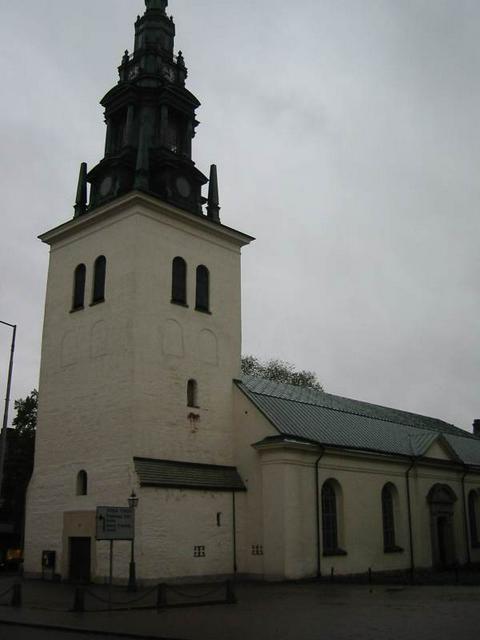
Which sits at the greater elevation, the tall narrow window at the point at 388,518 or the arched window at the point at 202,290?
the arched window at the point at 202,290

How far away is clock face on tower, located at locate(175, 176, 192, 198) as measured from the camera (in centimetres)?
3247

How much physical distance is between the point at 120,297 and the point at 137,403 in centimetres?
463

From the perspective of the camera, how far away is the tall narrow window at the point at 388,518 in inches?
1352

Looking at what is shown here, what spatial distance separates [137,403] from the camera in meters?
27.5

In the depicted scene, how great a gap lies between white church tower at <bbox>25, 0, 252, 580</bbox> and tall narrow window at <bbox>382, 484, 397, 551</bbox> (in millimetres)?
8771

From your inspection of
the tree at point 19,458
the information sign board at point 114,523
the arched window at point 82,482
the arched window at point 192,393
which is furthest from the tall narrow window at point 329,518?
the tree at point 19,458

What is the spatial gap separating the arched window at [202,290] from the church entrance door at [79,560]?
11016 millimetres

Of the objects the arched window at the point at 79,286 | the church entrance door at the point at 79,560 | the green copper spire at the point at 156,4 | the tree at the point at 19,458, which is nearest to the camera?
the church entrance door at the point at 79,560

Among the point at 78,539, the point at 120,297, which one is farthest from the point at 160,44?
the point at 78,539

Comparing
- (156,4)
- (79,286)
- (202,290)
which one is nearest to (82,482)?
(79,286)

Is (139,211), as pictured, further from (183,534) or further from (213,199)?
(183,534)

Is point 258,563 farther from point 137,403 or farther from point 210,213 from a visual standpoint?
point 210,213

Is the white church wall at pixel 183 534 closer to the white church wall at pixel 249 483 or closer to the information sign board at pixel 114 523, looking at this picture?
the white church wall at pixel 249 483

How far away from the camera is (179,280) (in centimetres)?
3136
